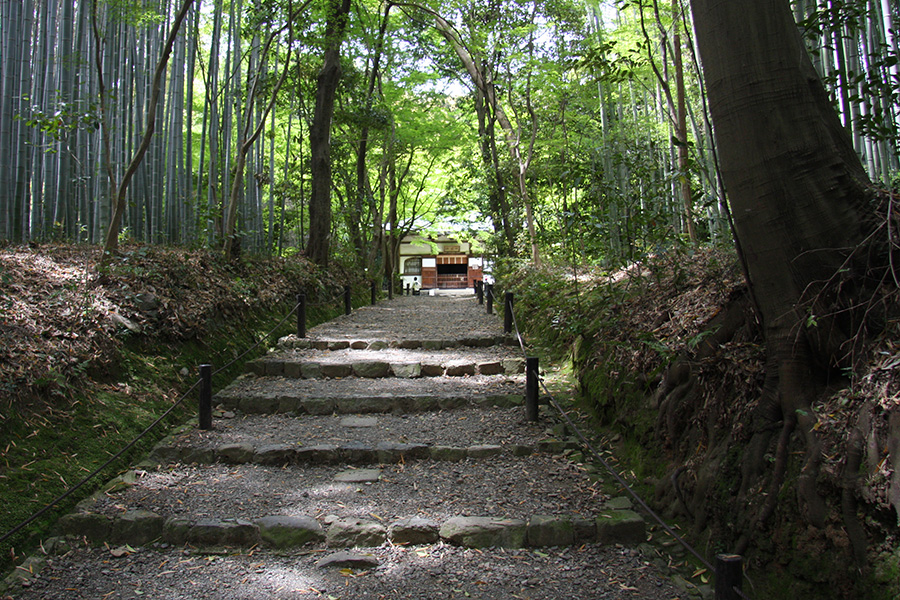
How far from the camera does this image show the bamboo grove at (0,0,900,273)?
4398 millimetres

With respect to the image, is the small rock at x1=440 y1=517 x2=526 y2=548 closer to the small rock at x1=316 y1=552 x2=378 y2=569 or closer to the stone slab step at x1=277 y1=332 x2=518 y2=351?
the small rock at x1=316 y1=552 x2=378 y2=569

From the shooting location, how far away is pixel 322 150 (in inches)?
400

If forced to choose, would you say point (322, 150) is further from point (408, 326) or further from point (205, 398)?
point (205, 398)

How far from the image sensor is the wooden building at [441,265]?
94.0 ft

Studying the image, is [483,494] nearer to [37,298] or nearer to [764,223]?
[764,223]

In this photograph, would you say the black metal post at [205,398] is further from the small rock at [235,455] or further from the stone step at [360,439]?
the small rock at [235,455]

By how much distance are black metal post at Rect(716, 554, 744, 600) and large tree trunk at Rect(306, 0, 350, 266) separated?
30.7ft

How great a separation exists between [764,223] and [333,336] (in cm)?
550

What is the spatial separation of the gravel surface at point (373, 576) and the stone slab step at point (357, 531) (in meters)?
0.06

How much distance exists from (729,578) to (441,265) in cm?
2788

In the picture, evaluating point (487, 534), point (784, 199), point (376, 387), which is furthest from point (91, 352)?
point (784, 199)

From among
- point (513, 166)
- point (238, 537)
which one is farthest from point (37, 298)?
point (513, 166)

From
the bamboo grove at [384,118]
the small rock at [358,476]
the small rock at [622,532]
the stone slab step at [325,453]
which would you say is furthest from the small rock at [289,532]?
the bamboo grove at [384,118]

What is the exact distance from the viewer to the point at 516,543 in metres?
2.60
